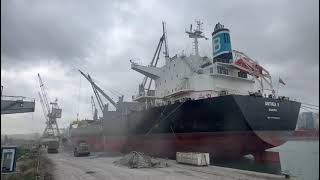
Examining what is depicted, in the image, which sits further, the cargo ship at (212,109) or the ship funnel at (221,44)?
the ship funnel at (221,44)

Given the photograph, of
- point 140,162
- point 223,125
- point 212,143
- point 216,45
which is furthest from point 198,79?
point 140,162

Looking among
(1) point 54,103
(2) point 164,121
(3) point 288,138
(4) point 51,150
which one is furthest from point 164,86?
(1) point 54,103

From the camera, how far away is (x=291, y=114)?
26.9m

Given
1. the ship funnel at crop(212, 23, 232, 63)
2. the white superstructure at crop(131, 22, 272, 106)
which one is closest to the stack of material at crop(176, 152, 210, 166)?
the white superstructure at crop(131, 22, 272, 106)

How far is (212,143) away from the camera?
1003 inches

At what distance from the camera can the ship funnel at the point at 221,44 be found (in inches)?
1088

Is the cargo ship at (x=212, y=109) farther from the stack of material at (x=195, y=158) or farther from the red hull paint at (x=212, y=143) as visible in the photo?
the stack of material at (x=195, y=158)

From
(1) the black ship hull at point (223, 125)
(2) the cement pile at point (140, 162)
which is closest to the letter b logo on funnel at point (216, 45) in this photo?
(1) the black ship hull at point (223, 125)

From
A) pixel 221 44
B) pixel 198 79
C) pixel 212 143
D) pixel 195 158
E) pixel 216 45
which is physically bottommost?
pixel 195 158

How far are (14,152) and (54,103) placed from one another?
296ft

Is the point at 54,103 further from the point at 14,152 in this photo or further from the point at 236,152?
the point at 14,152

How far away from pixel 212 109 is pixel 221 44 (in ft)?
20.2

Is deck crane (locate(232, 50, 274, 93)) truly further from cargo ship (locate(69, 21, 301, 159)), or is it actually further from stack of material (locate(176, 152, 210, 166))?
stack of material (locate(176, 152, 210, 166))

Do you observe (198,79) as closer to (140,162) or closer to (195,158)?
(195,158)
